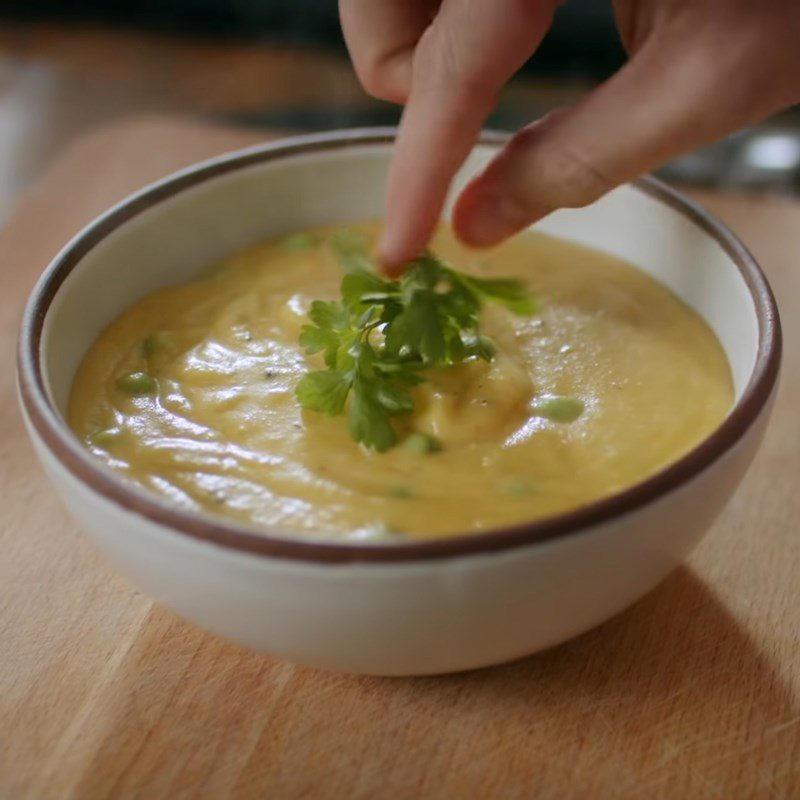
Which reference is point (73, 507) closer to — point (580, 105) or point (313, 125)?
point (580, 105)

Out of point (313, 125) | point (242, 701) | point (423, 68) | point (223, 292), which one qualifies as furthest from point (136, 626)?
point (313, 125)

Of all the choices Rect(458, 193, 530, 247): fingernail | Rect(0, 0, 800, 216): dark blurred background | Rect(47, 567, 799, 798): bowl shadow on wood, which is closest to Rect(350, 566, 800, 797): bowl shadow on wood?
Rect(47, 567, 799, 798): bowl shadow on wood

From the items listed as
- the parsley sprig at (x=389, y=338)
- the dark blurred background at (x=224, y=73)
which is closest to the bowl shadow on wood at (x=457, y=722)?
the parsley sprig at (x=389, y=338)

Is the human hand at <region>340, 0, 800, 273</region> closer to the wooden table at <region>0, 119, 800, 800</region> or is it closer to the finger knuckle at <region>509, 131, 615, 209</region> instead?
the finger knuckle at <region>509, 131, 615, 209</region>

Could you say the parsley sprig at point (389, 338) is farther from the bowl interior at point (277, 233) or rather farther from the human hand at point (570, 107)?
the bowl interior at point (277, 233)

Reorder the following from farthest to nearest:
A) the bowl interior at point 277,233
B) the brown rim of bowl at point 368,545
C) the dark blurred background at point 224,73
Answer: the dark blurred background at point 224,73
the bowl interior at point 277,233
the brown rim of bowl at point 368,545

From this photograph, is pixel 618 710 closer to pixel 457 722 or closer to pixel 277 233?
pixel 457 722
